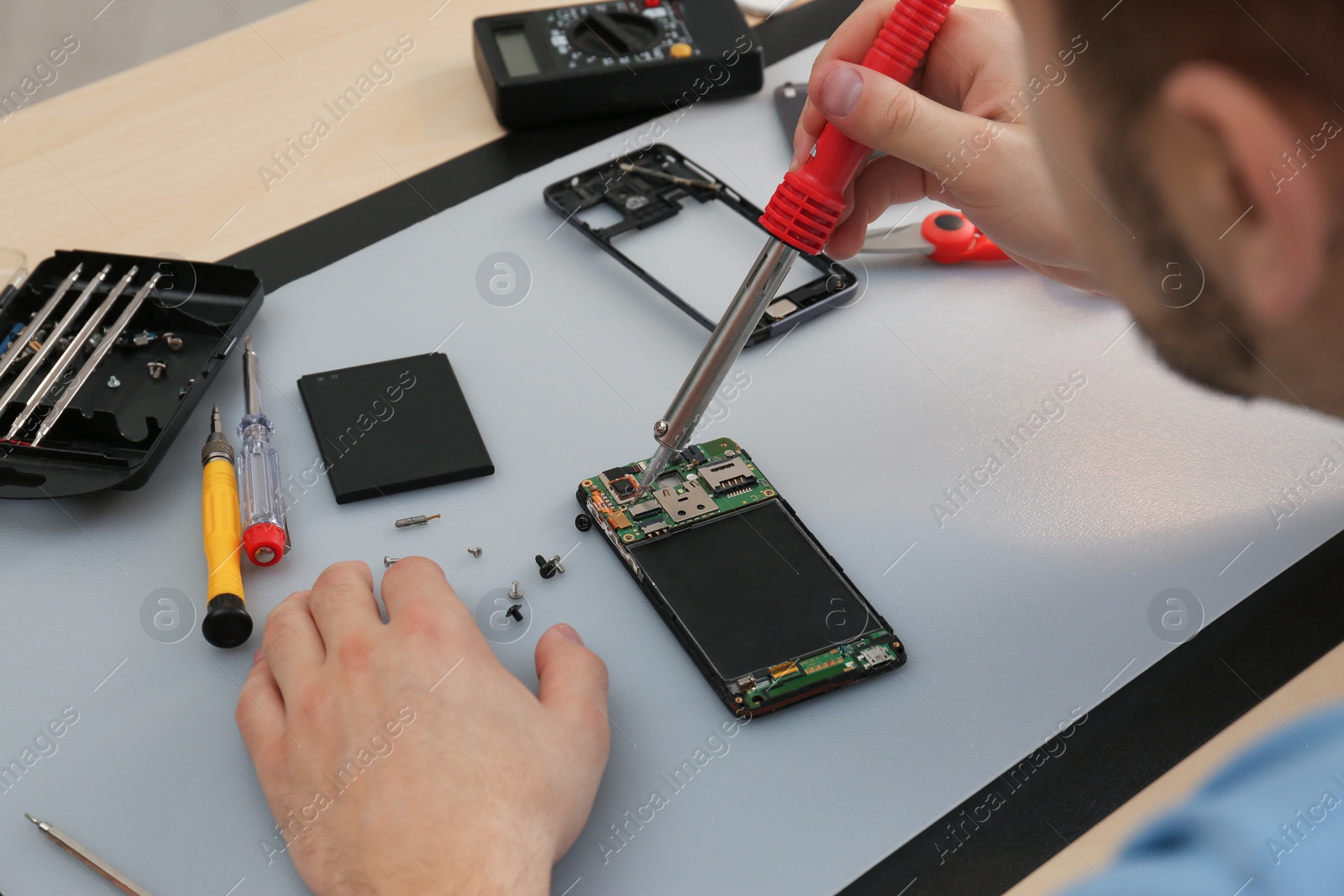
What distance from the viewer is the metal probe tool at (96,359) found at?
43.2 inches

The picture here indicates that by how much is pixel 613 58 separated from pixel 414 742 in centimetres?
114

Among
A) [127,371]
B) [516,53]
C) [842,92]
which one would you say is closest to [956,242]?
[842,92]

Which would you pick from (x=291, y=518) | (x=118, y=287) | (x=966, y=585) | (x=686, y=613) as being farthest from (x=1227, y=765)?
(x=118, y=287)

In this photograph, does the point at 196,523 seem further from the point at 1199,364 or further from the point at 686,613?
the point at 1199,364

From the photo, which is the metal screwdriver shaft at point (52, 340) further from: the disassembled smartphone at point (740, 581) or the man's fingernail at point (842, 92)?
the man's fingernail at point (842, 92)

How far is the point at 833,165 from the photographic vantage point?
1009 millimetres

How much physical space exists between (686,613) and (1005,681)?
31cm

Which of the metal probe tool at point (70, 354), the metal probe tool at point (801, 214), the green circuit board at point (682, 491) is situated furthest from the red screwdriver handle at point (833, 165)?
the metal probe tool at point (70, 354)

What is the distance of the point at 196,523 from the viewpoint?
3.63 feet

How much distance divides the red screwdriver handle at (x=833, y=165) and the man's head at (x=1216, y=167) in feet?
1.07

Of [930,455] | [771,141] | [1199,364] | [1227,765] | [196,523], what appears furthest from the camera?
[771,141]

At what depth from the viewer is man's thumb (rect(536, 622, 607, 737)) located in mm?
941

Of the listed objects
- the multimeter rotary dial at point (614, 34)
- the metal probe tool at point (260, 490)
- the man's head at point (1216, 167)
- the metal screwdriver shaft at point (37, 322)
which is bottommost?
the metal screwdriver shaft at point (37, 322)

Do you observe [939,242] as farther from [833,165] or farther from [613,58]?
[613,58]
